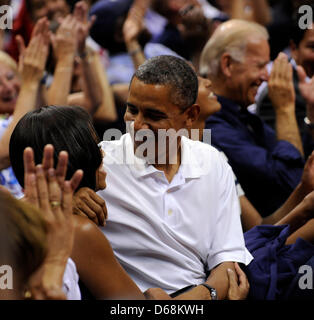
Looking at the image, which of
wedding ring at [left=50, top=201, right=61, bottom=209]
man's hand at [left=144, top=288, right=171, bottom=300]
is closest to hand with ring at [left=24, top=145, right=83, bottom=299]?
wedding ring at [left=50, top=201, right=61, bottom=209]

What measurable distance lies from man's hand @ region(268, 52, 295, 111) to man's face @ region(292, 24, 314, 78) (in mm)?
352

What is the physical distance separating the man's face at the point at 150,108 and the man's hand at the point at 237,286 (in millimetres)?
439

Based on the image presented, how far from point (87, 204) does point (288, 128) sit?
142 centimetres

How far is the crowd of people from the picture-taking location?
1311mm

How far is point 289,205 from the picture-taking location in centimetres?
239

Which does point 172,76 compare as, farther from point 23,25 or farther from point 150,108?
point 23,25

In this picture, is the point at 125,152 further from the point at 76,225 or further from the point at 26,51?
the point at 26,51

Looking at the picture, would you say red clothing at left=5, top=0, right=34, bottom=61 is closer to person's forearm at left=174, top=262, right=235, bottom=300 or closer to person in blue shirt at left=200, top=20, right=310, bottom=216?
person in blue shirt at left=200, top=20, right=310, bottom=216

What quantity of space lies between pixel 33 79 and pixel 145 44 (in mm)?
1311

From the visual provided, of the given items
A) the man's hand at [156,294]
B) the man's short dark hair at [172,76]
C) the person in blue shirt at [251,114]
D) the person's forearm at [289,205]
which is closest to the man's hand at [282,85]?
the person in blue shirt at [251,114]

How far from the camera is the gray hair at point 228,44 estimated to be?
2.84 meters

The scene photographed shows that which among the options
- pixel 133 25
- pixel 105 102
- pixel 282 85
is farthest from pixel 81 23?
pixel 282 85

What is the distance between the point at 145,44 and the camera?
12.3ft
